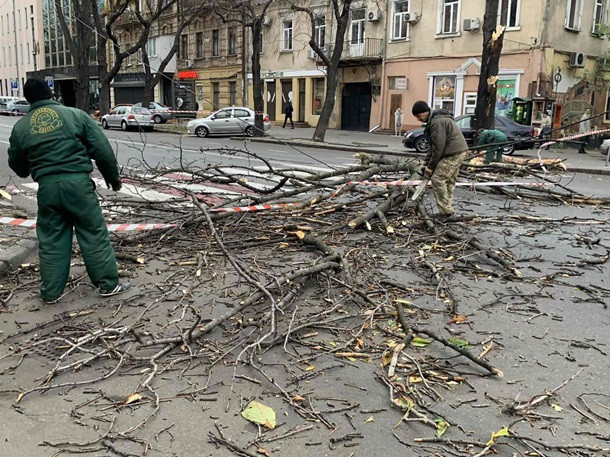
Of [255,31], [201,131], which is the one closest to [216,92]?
[201,131]

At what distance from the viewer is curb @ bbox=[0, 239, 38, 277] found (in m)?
5.77

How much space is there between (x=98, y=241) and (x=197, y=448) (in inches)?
98.7

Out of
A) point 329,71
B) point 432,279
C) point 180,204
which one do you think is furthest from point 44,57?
point 432,279

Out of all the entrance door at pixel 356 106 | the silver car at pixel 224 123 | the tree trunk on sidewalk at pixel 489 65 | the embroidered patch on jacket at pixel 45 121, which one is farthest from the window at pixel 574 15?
the embroidered patch on jacket at pixel 45 121

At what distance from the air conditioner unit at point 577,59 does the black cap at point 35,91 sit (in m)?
24.9

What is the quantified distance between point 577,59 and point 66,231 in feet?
82.3

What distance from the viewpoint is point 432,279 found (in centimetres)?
551

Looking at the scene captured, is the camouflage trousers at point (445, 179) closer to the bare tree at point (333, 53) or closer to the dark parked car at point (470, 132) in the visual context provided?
the dark parked car at point (470, 132)

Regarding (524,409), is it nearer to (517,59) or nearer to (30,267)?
(30,267)

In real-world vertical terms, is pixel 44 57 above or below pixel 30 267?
above

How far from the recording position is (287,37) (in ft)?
122

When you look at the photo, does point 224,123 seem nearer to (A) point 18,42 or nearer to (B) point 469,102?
(B) point 469,102

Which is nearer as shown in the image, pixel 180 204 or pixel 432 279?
pixel 432 279

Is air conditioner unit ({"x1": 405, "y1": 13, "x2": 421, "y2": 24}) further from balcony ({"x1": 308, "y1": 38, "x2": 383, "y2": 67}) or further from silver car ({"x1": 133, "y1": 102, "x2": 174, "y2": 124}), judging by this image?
silver car ({"x1": 133, "y1": 102, "x2": 174, "y2": 124})
